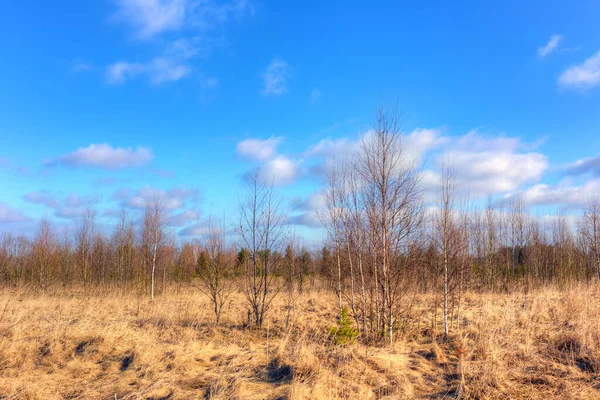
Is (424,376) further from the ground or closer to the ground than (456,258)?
closer to the ground

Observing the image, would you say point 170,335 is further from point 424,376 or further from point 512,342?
point 512,342

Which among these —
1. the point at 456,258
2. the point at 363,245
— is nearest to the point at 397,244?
the point at 363,245

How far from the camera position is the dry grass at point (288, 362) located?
17.6 feet

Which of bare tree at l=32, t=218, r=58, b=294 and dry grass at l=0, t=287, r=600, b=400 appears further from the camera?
bare tree at l=32, t=218, r=58, b=294

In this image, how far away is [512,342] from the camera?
25.0 feet

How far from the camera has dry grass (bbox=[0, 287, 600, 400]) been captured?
536 cm

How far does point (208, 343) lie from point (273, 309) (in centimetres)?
505

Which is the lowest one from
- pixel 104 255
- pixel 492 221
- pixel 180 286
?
pixel 180 286

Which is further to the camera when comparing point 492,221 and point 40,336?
point 492,221

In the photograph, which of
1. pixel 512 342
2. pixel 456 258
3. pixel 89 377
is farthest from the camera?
pixel 456 258

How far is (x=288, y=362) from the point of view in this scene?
625cm

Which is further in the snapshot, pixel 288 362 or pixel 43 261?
pixel 43 261

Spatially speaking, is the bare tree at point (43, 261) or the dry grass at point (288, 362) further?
the bare tree at point (43, 261)

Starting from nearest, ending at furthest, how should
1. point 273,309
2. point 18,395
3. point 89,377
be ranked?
point 18,395, point 89,377, point 273,309
